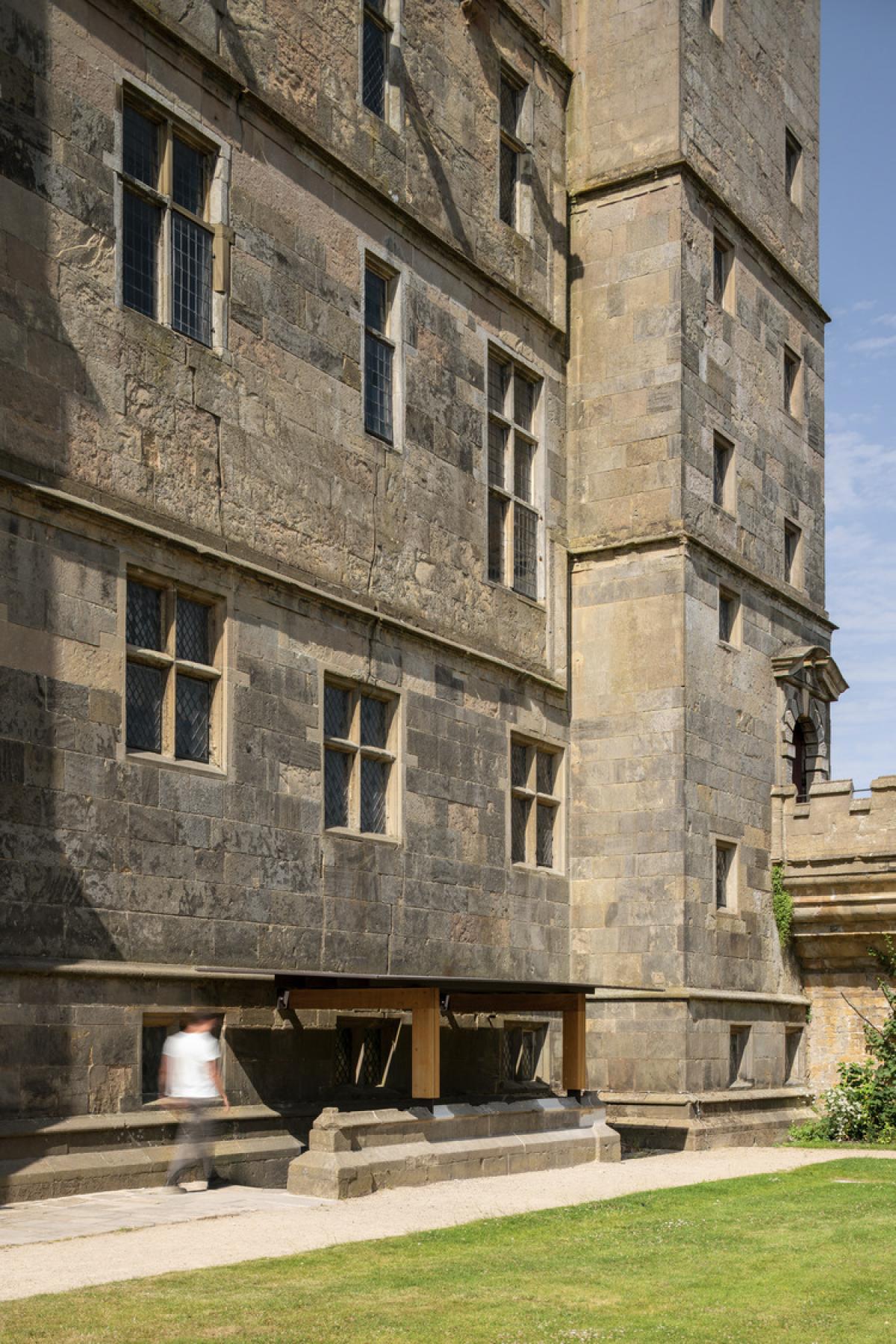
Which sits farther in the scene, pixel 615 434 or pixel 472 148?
pixel 615 434

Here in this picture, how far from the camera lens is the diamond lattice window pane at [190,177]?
53.1 feet

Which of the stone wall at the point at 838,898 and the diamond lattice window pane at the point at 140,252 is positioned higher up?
the diamond lattice window pane at the point at 140,252

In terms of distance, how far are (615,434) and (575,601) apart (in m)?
2.28

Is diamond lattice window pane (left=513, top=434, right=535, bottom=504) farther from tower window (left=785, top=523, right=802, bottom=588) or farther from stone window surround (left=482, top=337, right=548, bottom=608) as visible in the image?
tower window (left=785, top=523, right=802, bottom=588)

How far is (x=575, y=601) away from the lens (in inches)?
899

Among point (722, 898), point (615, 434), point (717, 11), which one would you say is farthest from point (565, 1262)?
point (717, 11)

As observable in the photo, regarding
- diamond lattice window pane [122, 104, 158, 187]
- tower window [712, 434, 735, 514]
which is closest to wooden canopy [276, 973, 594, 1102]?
diamond lattice window pane [122, 104, 158, 187]

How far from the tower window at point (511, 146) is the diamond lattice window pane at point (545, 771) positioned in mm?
6825

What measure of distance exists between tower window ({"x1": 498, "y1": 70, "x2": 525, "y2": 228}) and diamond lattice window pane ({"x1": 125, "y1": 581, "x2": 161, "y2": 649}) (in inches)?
359

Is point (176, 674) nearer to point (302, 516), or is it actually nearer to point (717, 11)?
point (302, 516)

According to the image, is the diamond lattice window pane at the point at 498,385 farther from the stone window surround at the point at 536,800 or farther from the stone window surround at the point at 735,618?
the stone window surround at the point at 735,618

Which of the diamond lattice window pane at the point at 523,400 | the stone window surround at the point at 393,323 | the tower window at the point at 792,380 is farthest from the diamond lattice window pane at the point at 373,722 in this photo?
the tower window at the point at 792,380

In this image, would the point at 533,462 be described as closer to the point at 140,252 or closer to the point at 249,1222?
the point at 140,252

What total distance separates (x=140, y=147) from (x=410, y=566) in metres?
5.44
